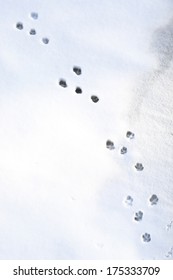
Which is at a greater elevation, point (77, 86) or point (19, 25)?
point (19, 25)

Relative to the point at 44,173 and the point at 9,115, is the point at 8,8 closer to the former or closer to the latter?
the point at 9,115

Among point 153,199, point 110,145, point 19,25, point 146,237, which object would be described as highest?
point 19,25

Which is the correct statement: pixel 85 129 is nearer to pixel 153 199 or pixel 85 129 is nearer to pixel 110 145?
pixel 110 145

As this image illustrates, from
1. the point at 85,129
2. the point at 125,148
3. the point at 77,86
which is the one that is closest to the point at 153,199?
the point at 125,148

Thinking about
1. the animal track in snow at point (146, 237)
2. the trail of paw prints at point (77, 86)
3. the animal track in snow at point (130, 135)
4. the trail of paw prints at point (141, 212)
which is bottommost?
the animal track in snow at point (146, 237)

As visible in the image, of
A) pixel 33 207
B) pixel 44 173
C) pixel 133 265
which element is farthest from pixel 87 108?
pixel 133 265

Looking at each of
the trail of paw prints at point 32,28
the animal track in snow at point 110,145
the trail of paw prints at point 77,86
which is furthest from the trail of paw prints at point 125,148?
the trail of paw prints at point 32,28

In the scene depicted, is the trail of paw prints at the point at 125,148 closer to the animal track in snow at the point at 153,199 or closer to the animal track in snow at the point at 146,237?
the animal track in snow at the point at 153,199

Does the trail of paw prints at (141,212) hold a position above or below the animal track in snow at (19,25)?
below
